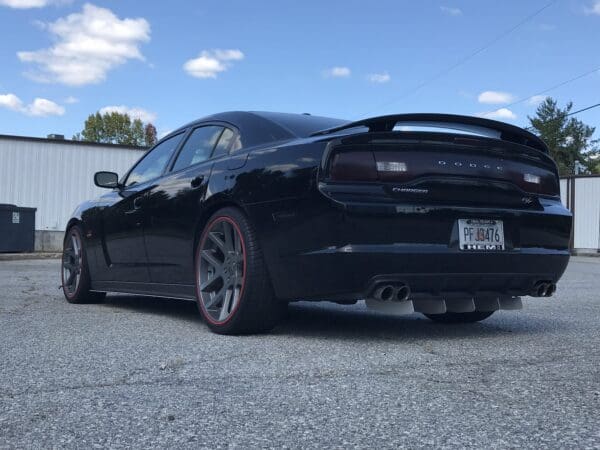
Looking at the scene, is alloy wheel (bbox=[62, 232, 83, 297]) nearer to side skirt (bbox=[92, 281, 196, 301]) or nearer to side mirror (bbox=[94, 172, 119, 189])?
side skirt (bbox=[92, 281, 196, 301])

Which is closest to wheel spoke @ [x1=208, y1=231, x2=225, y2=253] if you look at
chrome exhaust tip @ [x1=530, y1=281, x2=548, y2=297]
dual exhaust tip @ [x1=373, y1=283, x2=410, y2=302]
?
dual exhaust tip @ [x1=373, y1=283, x2=410, y2=302]

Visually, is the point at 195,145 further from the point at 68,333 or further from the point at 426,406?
the point at 426,406

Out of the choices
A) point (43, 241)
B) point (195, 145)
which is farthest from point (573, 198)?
point (195, 145)

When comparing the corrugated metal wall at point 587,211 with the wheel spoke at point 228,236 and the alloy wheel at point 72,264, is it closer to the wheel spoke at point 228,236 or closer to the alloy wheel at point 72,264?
the alloy wheel at point 72,264

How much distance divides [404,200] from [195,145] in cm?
195

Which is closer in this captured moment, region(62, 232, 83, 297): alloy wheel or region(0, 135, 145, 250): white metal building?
region(62, 232, 83, 297): alloy wheel

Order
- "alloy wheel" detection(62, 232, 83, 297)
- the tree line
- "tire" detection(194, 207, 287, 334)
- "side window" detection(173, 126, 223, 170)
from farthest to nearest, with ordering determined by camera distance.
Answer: the tree line → "alloy wheel" detection(62, 232, 83, 297) → "side window" detection(173, 126, 223, 170) → "tire" detection(194, 207, 287, 334)

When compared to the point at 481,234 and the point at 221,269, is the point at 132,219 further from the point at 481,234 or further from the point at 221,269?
the point at 481,234

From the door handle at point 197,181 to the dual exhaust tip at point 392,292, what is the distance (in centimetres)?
148

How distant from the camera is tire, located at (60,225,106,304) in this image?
6133 millimetres

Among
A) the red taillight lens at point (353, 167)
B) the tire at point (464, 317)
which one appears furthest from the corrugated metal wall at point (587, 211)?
the red taillight lens at point (353, 167)

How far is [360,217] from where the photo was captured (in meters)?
3.56

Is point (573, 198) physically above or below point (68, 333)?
above

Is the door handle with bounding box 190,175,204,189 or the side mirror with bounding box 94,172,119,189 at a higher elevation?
the side mirror with bounding box 94,172,119,189
